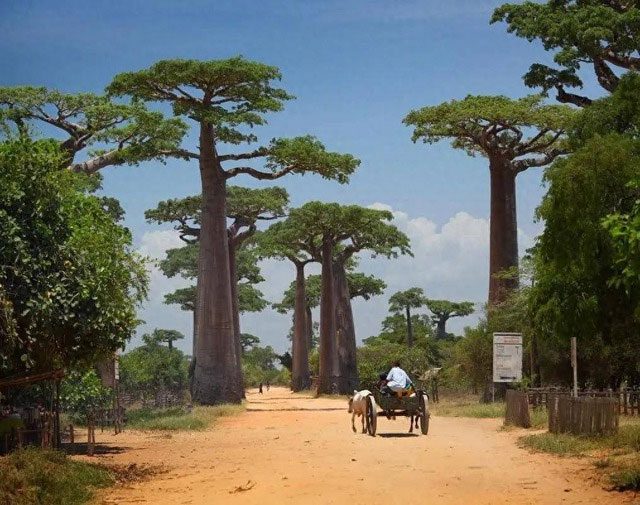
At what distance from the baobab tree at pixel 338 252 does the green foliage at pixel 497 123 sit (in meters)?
9.68

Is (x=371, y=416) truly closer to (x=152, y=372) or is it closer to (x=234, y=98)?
(x=234, y=98)

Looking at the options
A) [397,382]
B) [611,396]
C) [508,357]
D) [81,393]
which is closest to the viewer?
[397,382]

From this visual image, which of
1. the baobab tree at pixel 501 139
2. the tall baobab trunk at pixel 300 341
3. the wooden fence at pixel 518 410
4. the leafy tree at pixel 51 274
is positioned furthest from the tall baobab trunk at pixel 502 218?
the leafy tree at pixel 51 274

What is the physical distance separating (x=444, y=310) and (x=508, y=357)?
54.1 m

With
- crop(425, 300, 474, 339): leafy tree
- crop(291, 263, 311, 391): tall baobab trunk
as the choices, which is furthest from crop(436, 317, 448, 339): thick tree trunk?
crop(291, 263, 311, 391): tall baobab trunk

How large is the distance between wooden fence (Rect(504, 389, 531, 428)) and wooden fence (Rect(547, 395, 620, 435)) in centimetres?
334

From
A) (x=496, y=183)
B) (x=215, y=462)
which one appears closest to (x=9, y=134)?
(x=215, y=462)

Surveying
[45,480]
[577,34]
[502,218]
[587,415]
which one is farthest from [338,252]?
[45,480]

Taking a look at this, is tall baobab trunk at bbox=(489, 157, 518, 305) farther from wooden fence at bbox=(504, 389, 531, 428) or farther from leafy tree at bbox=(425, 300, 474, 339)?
leafy tree at bbox=(425, 300, 474, 339)

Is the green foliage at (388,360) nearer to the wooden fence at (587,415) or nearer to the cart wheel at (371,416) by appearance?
the cart wheel at (371,416)

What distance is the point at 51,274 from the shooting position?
43.7 ft

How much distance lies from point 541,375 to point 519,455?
47.8ft

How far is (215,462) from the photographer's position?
14.9m

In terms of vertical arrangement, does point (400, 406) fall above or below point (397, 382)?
below
